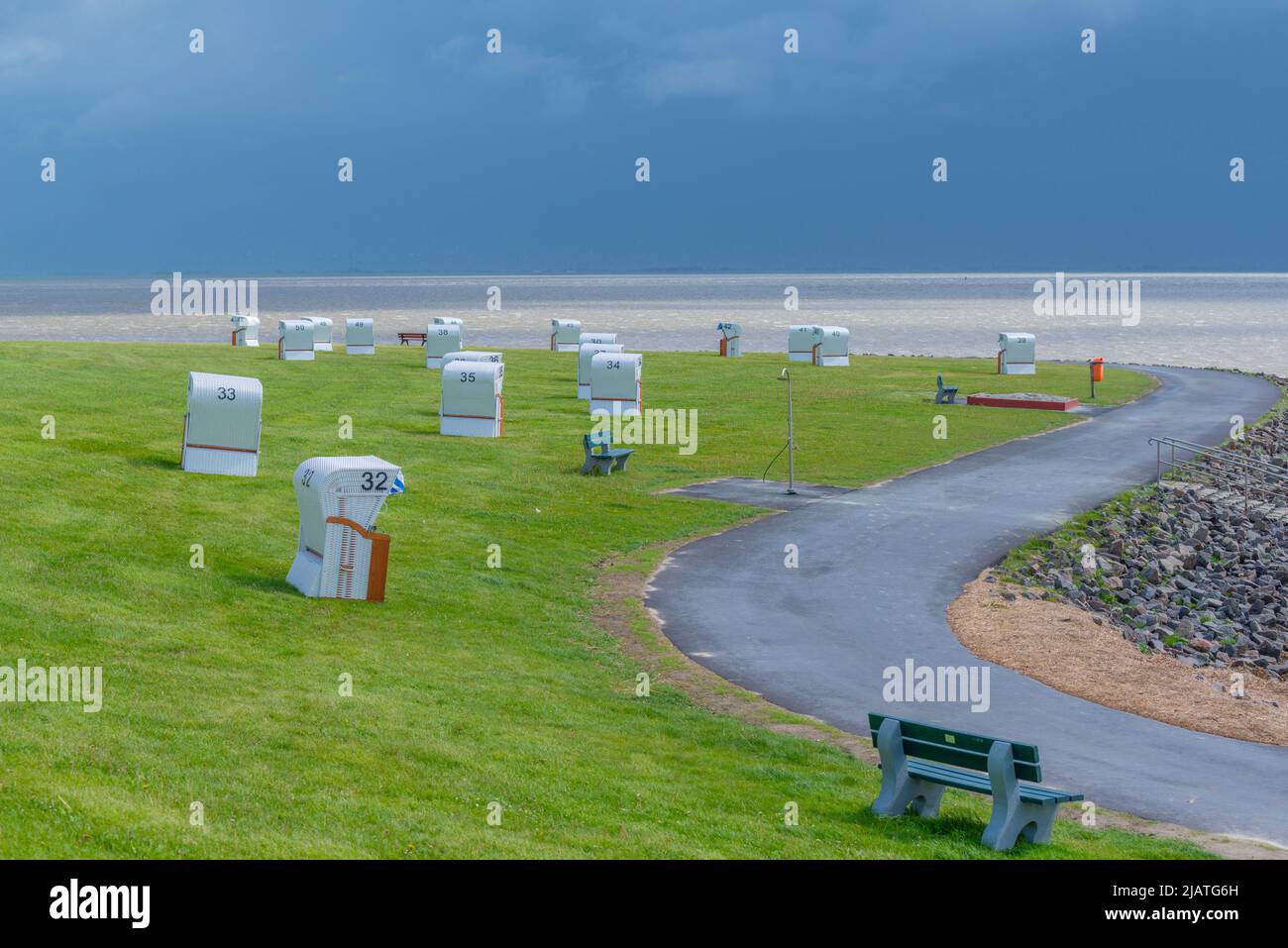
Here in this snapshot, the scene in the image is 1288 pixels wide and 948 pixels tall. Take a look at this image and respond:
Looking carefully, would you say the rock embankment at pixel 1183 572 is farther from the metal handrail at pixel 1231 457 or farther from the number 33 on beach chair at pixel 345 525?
the number 33 on beach chair at pixel 345 525

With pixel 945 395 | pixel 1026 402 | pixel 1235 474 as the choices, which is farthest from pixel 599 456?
pixel 1026 402

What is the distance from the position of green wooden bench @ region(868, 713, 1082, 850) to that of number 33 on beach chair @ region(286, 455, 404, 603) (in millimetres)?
11278

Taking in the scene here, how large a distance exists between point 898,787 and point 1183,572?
21.0 m

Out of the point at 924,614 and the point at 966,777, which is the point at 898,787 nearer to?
the point at 966,777

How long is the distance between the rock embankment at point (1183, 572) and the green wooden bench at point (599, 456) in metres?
13.2

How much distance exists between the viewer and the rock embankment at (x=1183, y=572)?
2634cm

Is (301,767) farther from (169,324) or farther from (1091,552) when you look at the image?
(169,324)

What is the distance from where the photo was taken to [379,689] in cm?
1820

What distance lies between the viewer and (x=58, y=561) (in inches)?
904

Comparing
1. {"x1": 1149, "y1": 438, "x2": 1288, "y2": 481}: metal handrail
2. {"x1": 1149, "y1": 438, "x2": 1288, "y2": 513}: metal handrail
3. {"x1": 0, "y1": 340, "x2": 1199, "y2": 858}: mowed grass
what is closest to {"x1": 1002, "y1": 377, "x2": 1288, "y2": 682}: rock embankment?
{"x1": 1149, "y1": 438, "x2": 1288, "y2": 513}: metal handrail

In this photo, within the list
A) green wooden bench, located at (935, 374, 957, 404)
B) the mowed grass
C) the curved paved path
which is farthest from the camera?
green wooden bench, located at (935, 374, 957, 404)

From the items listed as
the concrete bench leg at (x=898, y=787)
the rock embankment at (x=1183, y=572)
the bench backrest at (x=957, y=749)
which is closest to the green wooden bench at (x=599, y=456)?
the rock embankment at (x=1183, y=572)

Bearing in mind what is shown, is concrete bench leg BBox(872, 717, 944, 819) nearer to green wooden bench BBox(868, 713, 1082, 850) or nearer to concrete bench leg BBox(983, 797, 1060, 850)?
green wooden bench BBox(868, 713, 1082, 850)

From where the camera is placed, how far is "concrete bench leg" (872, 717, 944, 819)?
14469 millimetres
